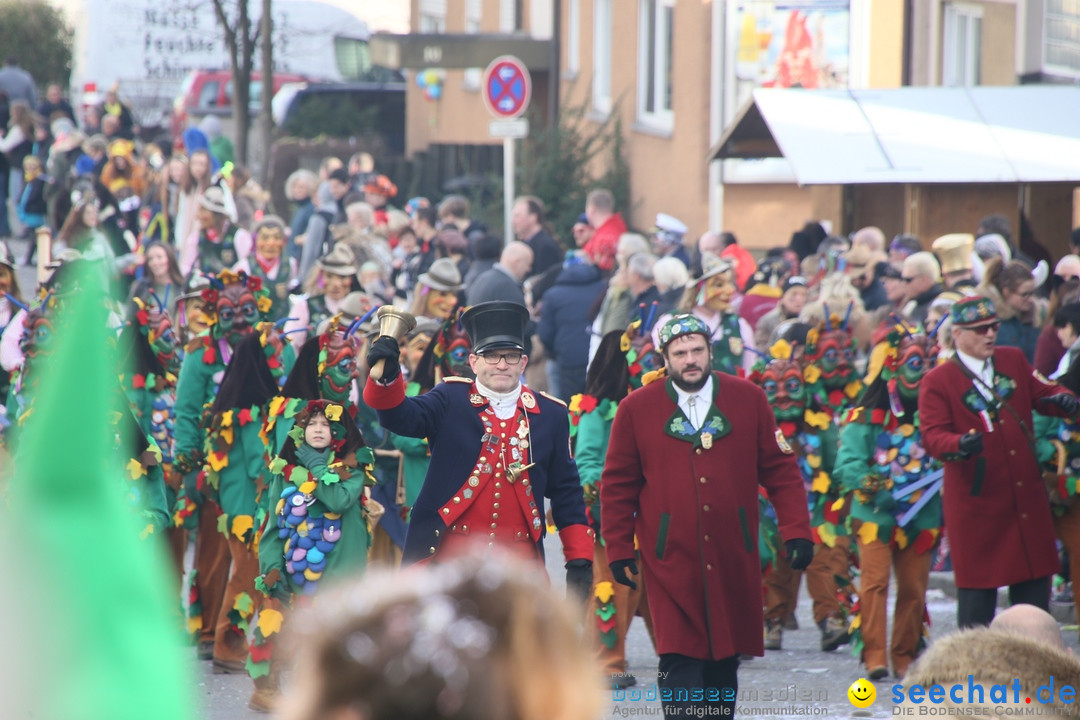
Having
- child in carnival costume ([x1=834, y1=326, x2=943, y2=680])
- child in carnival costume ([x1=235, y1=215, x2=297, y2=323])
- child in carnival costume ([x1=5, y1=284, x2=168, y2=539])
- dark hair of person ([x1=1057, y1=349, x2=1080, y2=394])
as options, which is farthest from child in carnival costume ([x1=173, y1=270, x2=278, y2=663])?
dark hair of person ([x1=1057, y1=349, x2=1080, y2=394])

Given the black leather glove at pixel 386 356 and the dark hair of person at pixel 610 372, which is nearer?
the black leather glove at pixel 386 356

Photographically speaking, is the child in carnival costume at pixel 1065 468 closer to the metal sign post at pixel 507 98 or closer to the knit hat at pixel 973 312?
the knit hat at pixel 973 312

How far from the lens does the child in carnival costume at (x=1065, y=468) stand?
7.64m

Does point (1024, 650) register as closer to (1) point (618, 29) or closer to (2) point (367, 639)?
(2) point (367, 639)

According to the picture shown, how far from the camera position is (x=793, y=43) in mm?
17422

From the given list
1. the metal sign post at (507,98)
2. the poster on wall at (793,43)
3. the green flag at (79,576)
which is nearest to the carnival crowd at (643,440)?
the green flag at (79,576)

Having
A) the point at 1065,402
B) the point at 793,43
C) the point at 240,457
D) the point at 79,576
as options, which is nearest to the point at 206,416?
the point at 240,457

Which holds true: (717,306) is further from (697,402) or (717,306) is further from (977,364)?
(697,402)

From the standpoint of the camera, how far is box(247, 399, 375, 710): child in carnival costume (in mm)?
6773

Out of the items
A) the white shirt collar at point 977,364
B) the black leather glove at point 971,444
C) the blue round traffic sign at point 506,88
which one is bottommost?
the black leather glove at point 971,444

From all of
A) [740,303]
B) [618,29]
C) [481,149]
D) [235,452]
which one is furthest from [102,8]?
[235,452]

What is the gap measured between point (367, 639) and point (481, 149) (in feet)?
86.4

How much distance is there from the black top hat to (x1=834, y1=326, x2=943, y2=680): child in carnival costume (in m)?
2.42

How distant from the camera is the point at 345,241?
1346 cm
